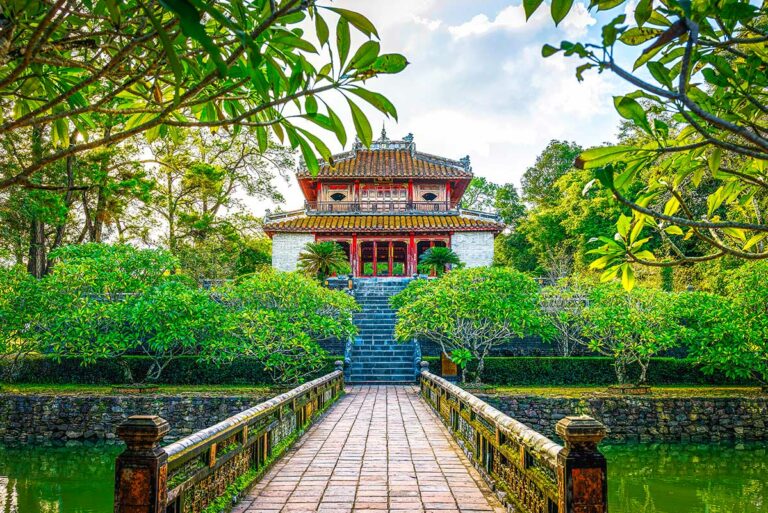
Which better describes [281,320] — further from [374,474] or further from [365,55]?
[365,55]

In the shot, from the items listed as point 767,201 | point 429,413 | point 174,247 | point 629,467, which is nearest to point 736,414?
point 629,467

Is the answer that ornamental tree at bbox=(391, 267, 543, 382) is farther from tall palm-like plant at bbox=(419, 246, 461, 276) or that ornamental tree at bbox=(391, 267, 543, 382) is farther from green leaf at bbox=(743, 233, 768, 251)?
green leaf at bbox=(743, 233, 768, 251)

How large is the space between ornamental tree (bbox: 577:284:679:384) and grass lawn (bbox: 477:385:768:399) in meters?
0.66

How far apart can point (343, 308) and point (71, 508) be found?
6.80m

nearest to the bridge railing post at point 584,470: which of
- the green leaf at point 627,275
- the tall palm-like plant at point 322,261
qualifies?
the green leaf at point 627,275

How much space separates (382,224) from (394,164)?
4113 millimetres

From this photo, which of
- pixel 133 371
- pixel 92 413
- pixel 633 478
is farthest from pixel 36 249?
pixel 633 478

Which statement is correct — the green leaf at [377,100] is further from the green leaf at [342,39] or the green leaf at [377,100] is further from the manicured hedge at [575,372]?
the manicured hedge at [575,372]

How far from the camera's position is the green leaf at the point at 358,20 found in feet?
4.96

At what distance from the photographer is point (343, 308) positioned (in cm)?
1332

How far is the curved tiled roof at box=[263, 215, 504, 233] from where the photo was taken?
23562 millimetres

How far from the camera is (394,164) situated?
26953 millimetres

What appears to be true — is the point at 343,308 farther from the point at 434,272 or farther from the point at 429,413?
the point at 434,272

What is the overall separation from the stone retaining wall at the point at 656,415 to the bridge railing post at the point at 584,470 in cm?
917
